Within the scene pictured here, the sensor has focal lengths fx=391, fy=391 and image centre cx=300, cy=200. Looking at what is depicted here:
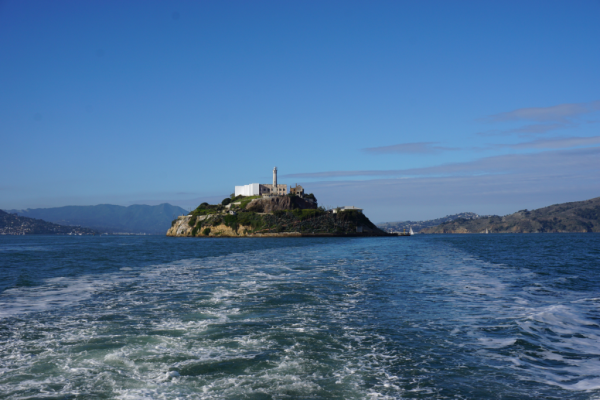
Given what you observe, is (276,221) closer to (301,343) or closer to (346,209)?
(346,209)

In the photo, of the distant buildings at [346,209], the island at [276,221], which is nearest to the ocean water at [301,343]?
the island at [276,221]

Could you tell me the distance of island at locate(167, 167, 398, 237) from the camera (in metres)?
169

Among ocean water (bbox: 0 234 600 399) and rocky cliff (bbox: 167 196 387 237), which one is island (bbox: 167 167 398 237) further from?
ocean water (bbox: 0 234 600 399)

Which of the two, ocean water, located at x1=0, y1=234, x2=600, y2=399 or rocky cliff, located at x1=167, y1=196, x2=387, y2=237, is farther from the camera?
rocky cliff, located at x1=167, y1=196, x2=387, y2=237

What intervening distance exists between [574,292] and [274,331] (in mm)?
18404

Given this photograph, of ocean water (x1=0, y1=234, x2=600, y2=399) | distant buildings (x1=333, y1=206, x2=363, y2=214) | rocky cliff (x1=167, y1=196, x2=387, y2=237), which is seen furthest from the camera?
distant buildings (x1=333, y1=206, x2=363, y2=214)

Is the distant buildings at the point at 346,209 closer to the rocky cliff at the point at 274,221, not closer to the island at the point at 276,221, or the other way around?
the island at the point at 276,221

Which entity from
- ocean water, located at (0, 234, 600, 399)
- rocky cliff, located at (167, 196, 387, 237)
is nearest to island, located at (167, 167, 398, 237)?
rocky cliff, located at (167, 196, 387, 237)

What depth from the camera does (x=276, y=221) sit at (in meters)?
170

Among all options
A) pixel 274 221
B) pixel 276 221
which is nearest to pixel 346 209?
pixel 276 221

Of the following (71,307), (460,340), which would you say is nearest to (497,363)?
(460,340)

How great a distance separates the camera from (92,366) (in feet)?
32.8

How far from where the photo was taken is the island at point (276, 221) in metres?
169

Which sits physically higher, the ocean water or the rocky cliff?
the rocky cliff
